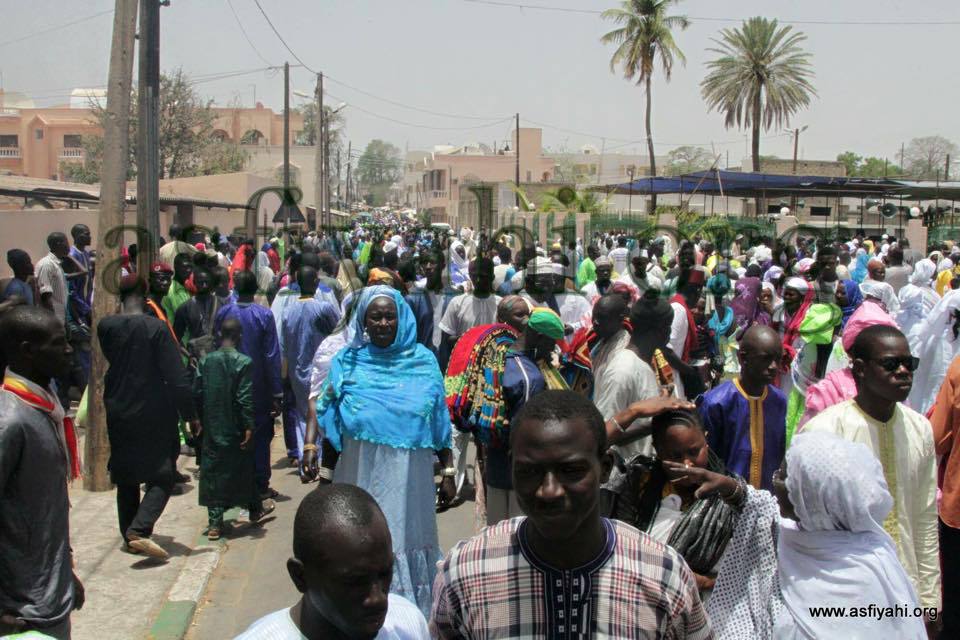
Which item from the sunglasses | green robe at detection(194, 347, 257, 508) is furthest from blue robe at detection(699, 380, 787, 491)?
green robe at detection(194, 347, 257, 508)

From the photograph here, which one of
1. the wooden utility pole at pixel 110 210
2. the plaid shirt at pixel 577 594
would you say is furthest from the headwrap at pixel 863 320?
the wooden utility pole at pixel 110 210

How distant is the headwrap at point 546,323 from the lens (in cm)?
537

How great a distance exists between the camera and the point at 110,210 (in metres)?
8.18

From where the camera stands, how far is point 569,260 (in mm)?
14773

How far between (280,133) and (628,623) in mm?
101930

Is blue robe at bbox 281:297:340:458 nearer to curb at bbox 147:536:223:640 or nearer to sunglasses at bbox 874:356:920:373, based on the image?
curb at bbox 147:536:223:640

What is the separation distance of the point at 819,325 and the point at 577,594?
214 inches

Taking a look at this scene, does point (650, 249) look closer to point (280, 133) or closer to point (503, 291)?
point (503, 291)

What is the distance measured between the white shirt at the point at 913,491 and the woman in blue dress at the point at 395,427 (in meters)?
2.00

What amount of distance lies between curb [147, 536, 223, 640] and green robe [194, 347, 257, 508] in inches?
15.1

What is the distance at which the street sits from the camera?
19.5ft

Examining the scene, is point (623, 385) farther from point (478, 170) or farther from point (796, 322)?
point (478, 170)

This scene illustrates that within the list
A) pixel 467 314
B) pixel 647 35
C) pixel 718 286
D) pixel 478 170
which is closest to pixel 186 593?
pixel 467 314

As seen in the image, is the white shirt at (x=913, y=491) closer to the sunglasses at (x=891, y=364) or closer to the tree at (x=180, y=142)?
the sunglasses at (x=891, y=364)
